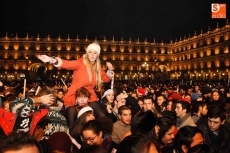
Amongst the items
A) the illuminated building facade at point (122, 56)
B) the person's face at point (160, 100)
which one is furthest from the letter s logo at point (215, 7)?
the person's face at point (160, 100)

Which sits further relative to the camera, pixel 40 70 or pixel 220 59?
pixel 40 70

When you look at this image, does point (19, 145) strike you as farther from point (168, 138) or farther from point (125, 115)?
point (125, 115)

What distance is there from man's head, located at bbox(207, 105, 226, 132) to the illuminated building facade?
259 ft

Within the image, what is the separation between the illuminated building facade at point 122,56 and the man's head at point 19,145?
8383 cm

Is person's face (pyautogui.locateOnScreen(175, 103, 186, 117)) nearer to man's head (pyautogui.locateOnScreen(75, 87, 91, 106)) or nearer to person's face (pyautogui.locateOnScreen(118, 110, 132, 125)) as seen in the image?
person's face (pyautogui.locateOnScreen(118, 110, 132, 125))

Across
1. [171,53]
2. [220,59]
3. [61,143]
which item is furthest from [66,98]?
[171,53]

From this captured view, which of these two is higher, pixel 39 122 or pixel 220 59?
pixel 220 59

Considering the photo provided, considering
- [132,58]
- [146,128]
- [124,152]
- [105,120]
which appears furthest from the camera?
[132,58]

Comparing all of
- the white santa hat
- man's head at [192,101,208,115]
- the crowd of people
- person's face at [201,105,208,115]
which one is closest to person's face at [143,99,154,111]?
the crowd of people

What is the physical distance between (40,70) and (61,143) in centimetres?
9417

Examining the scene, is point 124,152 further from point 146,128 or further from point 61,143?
point 146,128

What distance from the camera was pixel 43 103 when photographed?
5266 millimetres

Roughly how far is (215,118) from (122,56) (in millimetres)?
95495

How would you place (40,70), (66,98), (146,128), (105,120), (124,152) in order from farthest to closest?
(40,70) → (66,98) → (105,120) → (146,128) → (124,152)
